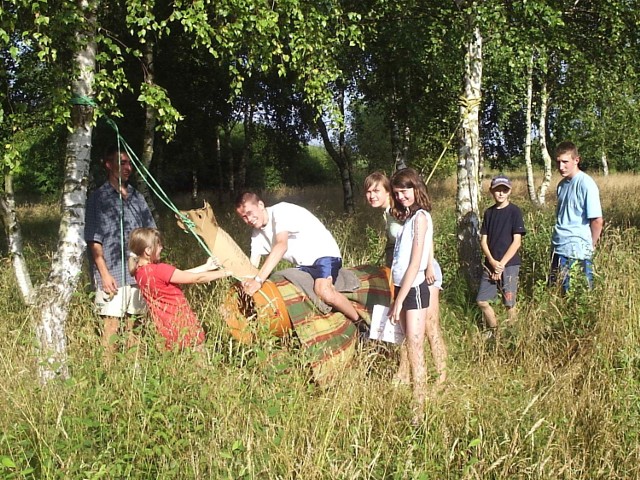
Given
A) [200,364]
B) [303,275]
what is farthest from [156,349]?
[303,275]

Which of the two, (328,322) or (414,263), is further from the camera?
(328,322)

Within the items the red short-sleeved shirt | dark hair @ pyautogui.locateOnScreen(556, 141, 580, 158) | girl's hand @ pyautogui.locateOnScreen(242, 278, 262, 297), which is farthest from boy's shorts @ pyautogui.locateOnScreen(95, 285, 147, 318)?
dark hair @ pyautogui.locateOnScreen(556, 141, 580, 158)

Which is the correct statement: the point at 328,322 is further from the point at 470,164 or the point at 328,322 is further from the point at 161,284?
the point at 470,164

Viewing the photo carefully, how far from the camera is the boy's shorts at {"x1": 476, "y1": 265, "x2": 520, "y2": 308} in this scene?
491 cm

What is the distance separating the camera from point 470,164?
6168 millimetres

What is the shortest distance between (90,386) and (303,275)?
1.89 m

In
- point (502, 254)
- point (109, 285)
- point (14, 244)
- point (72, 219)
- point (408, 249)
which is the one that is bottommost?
point (502, 254)

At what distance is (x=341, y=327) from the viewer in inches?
176

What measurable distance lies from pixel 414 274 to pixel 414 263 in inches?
3.0

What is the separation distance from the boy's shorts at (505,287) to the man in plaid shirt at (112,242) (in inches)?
119

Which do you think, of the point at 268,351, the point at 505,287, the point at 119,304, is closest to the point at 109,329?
the point at 119,304

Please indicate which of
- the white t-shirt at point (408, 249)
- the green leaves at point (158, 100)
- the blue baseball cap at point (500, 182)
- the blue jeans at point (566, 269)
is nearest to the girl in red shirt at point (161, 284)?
the green leaves at point (158, 100)

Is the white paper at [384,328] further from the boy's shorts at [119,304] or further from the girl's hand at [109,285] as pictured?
the girl's hand at [109,285]

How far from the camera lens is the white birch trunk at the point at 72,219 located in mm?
3941
